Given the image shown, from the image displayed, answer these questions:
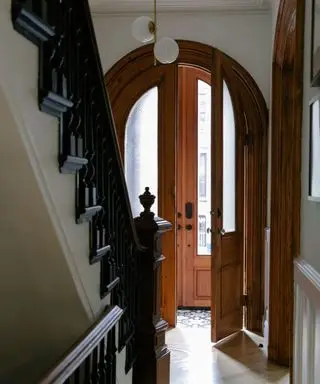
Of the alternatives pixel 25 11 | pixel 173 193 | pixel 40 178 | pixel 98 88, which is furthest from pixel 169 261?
pixel 25 11

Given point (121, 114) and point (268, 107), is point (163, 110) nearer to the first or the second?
point (121, 114)

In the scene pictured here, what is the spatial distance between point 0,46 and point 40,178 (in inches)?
15.8

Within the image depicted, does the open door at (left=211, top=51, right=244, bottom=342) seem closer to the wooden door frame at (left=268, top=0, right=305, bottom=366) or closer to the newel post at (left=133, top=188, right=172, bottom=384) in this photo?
the wooden door frame at (left=268, top=0, right=305, bottom=366)

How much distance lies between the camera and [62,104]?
1439 millimetres

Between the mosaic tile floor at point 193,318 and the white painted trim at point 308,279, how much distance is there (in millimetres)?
2584

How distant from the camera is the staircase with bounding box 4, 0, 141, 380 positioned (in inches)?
52.5

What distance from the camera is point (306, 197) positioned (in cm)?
220

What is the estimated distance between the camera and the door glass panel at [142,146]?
4.67m

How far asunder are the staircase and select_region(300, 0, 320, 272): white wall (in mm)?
786

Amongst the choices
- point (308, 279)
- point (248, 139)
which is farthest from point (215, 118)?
point (308, 279)

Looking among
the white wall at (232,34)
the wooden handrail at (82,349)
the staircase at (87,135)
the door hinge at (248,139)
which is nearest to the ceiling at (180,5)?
the white wall at (232,34)

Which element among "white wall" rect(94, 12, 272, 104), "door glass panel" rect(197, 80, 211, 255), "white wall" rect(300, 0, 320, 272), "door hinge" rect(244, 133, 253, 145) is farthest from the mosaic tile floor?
"white wall" rect(300, 0, 320, 272)

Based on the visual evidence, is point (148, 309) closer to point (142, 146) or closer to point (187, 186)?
point (142, 146)

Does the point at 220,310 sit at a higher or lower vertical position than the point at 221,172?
lower
